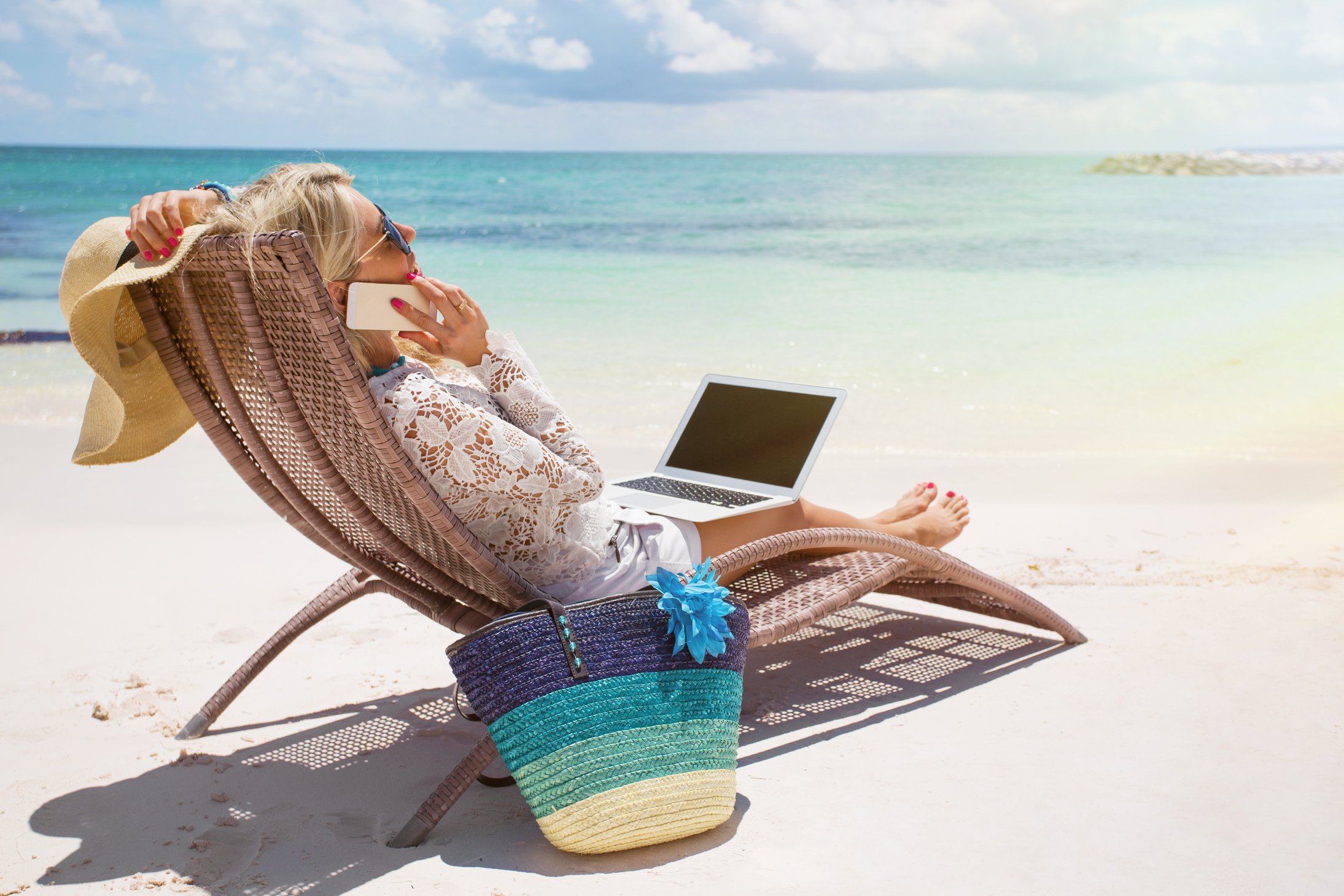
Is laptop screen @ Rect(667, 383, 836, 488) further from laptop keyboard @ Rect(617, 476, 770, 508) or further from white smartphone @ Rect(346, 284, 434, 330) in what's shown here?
white smartphone @ Rect(346, 284, 434, 330)

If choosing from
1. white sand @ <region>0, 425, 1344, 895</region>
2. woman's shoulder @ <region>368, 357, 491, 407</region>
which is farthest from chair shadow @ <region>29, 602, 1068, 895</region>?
woman's shoulder @ <region>368, 357, 491, 407</region>

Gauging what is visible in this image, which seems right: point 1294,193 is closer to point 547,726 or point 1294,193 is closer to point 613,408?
point 613,408

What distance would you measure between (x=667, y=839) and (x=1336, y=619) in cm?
250

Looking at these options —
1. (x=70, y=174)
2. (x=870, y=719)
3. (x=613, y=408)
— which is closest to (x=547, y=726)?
(x=870, y=719)

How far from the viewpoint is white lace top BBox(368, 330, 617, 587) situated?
1.99 m

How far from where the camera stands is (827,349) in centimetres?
1052

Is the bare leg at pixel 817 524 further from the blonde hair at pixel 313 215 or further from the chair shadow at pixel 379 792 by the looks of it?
the blonde hair at pixel 313 215

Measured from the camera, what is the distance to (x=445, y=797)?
6.84 feet

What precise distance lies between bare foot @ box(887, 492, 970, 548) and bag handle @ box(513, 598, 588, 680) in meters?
1.44

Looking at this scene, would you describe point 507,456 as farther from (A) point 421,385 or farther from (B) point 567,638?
(B) point 567,638

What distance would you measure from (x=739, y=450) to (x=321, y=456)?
1340 mm

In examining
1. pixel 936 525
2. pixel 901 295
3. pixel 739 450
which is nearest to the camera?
pixel 739 450

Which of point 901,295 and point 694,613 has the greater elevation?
point 694,613

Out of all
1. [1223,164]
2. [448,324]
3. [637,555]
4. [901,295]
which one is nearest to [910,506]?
[637,555]
